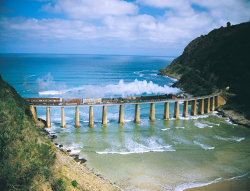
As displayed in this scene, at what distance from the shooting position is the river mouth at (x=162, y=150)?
31172mm

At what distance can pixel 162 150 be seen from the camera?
40.3m

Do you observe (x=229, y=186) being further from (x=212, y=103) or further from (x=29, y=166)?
(x=212, y=103)

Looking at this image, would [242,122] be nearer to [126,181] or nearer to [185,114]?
[185,114]

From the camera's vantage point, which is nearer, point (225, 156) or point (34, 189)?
point (34, 189)

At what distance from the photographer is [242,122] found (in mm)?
57469

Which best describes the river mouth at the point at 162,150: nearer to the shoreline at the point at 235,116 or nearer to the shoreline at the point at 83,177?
the shoreline at the point at 83,177

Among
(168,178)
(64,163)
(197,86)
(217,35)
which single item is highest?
(217,35)

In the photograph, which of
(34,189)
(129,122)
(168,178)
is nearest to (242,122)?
(129,122)

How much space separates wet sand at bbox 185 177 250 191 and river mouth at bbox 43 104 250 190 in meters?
0.97

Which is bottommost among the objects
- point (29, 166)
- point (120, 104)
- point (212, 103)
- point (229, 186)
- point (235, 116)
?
point (229, 186)

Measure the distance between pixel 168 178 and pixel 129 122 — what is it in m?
26.6

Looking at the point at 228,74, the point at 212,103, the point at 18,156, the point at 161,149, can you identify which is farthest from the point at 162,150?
the point at 228,74

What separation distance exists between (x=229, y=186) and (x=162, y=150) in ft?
44.7

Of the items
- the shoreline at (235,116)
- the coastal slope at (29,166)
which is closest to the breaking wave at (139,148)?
the coastal slope at (29,166)
